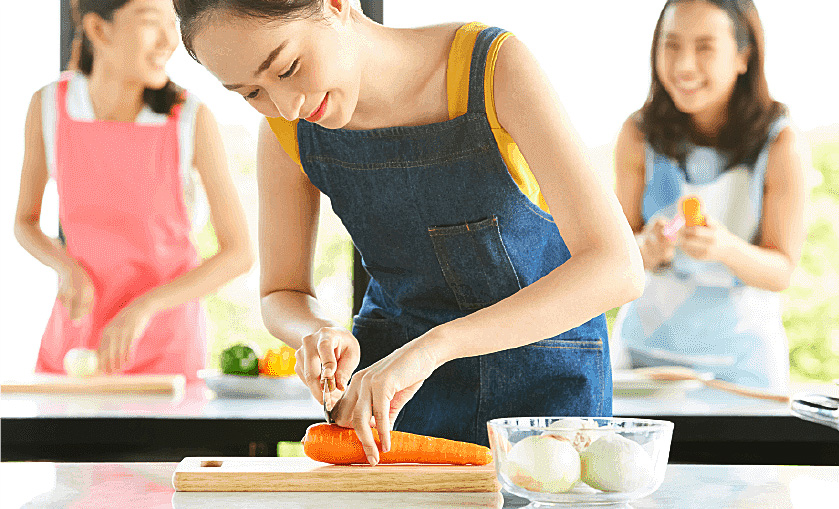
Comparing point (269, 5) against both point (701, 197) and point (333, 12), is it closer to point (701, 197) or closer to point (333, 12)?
point (333, 12)

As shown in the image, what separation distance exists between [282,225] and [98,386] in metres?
1.07

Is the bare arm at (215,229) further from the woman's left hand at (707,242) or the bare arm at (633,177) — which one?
the woman's left hand at (707,242)

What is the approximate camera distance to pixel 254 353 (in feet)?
7.54

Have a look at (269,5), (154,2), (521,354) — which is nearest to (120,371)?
(154,2)

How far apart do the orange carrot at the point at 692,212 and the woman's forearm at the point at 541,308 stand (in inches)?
67.7

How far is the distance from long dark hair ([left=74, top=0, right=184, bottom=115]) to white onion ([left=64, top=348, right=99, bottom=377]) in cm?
84

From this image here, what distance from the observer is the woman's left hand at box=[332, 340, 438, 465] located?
0.96 metres

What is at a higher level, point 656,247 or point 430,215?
point 430,215

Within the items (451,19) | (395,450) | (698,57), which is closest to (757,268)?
(698,57)

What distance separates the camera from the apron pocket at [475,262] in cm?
126

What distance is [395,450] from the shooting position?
3.39 ft

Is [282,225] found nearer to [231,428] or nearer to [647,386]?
[231,428]

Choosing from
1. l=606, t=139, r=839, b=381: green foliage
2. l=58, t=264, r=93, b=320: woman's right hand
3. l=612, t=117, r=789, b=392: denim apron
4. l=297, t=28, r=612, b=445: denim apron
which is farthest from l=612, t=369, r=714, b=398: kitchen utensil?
l=58, t=264, r=93, b=320: woman's right hand

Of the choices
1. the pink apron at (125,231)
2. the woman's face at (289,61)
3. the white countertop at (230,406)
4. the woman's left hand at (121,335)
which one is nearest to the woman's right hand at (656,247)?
the white countertop at (230,406)
